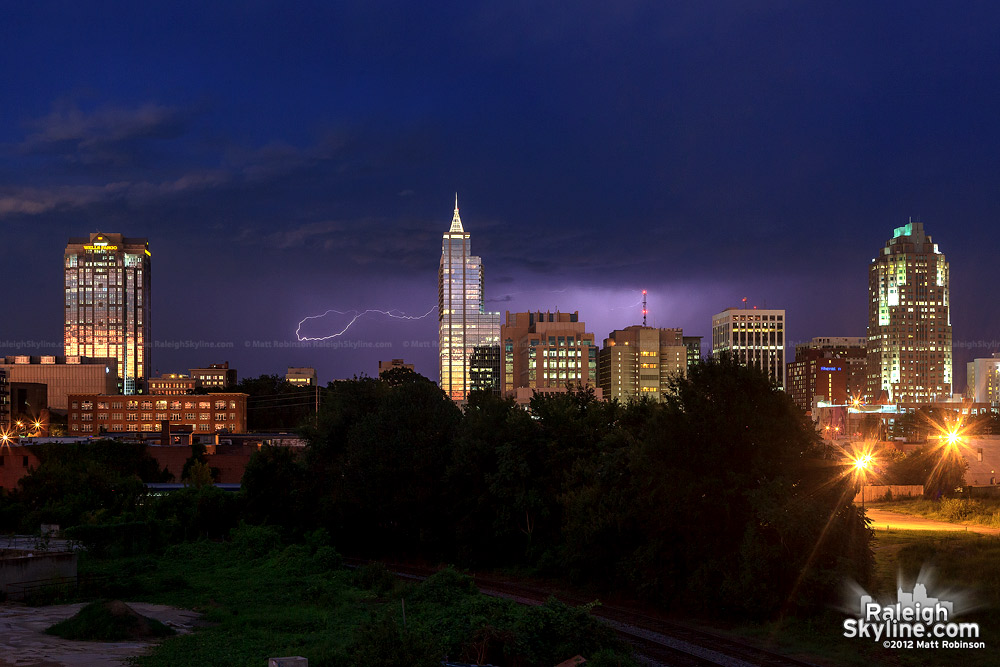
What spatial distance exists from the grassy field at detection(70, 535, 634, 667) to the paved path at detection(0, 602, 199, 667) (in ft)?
2.88

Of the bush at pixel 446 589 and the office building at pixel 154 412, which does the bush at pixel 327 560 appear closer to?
the bush at pixel 446 589

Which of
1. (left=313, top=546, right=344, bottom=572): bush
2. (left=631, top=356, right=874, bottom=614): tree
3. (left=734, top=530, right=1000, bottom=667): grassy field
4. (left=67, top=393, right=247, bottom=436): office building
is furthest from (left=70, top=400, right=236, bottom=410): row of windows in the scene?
(left=734, top=530, right=1000, bottom=667): grassy field

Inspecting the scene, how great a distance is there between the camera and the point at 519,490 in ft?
134

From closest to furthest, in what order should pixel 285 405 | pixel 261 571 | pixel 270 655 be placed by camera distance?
1. pixel 270 655
2. pixel 261 571
3. pixel 285 405

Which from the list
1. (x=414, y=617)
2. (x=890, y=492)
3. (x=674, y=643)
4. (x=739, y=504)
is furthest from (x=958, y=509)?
(x=414, y=617)

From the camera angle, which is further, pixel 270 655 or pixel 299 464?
pixel 299 464

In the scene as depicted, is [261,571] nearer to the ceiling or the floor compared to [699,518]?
nearer to the floor

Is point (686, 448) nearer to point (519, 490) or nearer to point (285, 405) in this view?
point (519, 490)

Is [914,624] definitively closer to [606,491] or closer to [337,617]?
[606,491]

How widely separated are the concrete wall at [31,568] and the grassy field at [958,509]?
46.1 meters

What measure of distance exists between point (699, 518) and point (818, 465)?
4.65 meters

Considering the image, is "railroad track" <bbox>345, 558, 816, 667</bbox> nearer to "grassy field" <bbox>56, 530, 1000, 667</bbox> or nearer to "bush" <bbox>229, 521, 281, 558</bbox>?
"grassy field" <bbox>56, 530, 1000, 667</bbox>

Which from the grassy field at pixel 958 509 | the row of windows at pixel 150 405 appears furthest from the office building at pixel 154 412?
the grassy field at pixel 958 509

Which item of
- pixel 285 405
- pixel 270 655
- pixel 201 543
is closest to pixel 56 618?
pixel 270 655
